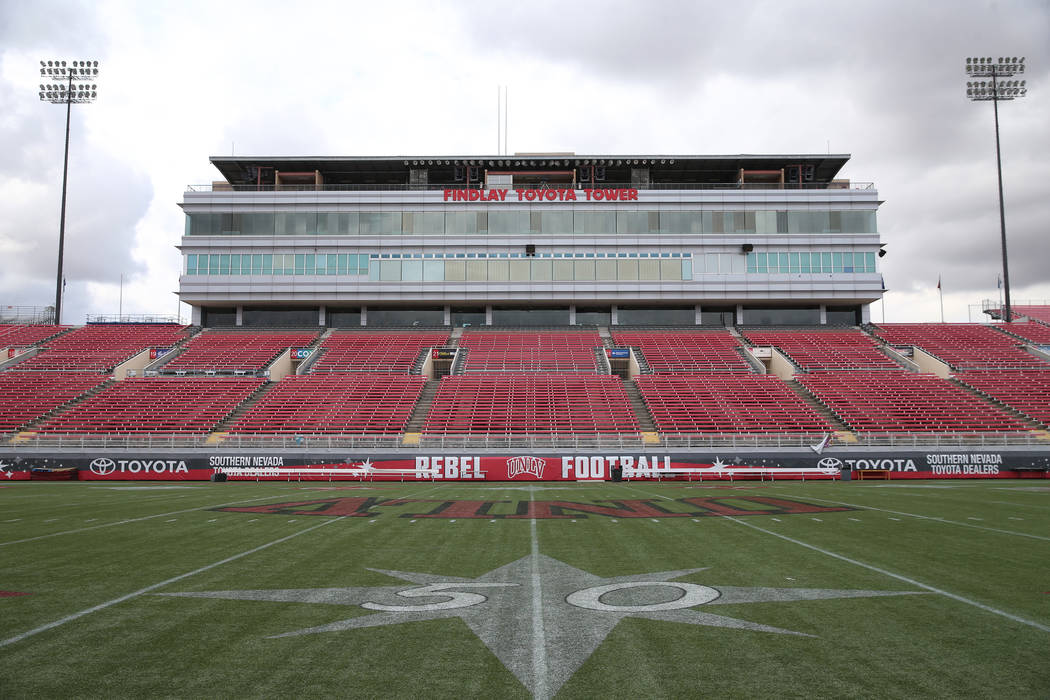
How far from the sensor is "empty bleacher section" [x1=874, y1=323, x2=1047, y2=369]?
41969mm

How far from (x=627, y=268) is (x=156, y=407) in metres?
31.3

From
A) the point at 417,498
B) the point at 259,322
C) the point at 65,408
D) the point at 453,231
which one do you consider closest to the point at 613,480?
the point at 417,498

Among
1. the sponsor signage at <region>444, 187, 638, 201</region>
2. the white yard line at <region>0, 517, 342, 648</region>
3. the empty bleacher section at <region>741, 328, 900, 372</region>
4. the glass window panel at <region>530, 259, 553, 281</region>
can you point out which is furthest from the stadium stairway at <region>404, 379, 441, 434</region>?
the empty bleacher section at <region>741, 328, 900, 372</region>

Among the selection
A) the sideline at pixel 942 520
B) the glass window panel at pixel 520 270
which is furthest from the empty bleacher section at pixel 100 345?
the sideline at pixel 942 520

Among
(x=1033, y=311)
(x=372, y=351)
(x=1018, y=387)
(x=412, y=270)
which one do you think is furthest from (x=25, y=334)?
(x=1033, y=311)

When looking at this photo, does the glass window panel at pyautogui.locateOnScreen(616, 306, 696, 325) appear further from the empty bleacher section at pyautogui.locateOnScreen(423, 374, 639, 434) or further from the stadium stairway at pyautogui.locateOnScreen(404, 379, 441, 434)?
the stadium stairway at pyautogui.locateOnScreen(404, 379, 441, 434)

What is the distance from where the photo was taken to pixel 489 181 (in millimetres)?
49000

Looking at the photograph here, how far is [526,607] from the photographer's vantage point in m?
6.86

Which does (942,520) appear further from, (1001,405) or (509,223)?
(509,223)

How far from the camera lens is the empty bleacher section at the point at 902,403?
32.5 meters

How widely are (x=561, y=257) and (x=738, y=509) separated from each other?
33804 mm

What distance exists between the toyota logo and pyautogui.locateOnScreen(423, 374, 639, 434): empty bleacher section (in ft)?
46.4

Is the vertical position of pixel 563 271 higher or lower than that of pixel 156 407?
Result: higher

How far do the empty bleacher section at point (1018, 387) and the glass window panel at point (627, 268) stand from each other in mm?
21142
